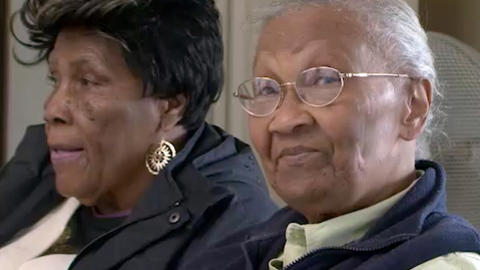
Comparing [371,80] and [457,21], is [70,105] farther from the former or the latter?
[457,21]

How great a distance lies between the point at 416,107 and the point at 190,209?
487mm

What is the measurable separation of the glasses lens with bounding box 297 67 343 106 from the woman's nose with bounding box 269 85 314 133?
11 mm

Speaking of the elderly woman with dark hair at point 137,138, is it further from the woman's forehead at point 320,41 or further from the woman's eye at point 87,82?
the woman's forehead at point 320,41

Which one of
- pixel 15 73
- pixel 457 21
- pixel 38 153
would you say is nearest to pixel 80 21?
pixel 38 153

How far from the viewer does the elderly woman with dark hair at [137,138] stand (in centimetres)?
145

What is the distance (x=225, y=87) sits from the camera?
2117 mm

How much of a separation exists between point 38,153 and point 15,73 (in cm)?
59

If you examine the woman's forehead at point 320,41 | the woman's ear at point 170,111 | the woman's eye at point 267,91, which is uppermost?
the woman's forehead at point 320,41

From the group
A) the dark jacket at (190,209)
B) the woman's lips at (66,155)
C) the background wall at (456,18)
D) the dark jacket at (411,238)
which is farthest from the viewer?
the background wall at (456,18)

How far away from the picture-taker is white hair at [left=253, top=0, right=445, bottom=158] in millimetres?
1058

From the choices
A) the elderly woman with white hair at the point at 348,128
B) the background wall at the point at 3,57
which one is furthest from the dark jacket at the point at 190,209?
the background wall at the point at 3,57

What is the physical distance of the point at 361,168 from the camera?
1044 millimetres

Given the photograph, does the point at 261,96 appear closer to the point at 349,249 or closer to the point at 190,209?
the point at 349,249

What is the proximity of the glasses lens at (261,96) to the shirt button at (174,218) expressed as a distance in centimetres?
35
